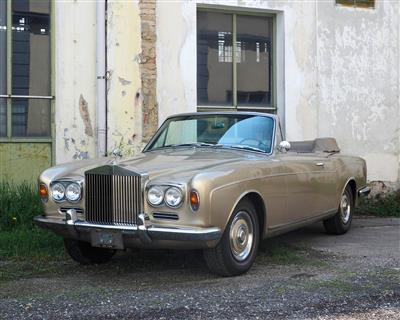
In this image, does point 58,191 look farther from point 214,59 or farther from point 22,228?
point 214,59

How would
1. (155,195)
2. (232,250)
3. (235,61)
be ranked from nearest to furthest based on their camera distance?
(155,195)
(232,250)
(235,61)

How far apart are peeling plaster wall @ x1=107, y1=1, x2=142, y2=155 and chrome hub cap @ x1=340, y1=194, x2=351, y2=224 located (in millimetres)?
3456

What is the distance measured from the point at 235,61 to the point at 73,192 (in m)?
6.22

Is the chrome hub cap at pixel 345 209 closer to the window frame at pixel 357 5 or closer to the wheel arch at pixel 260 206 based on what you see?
the wheel arch at pixel 260 206

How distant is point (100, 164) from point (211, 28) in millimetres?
5746

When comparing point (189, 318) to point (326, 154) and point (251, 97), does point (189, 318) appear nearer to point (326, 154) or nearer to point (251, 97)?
point (326, 154)

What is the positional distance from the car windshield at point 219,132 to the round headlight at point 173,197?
1391 mm

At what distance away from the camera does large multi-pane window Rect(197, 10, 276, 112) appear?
10664mm

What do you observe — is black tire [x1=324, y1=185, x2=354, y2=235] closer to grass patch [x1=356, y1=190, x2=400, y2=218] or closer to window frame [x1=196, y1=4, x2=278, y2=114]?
grass patch [x1=356, y1=190, x2=400, y2=218]

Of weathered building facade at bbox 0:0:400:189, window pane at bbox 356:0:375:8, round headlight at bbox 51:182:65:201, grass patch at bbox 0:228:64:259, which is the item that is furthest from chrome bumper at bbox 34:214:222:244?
window pane at bbox 356:0:375:8

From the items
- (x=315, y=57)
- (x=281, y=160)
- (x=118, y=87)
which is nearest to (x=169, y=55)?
(x=118, y=87)

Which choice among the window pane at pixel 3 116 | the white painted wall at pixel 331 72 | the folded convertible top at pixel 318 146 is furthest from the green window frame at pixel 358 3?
the window pane at pixel 3 116

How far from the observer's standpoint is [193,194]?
497 centimetres

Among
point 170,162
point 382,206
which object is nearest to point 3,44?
point 170,162
